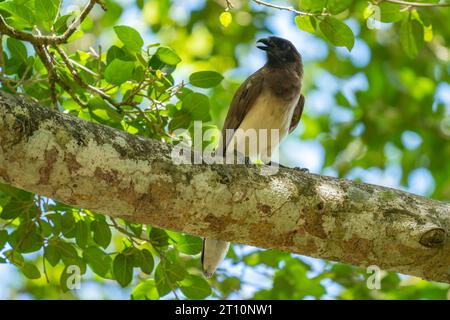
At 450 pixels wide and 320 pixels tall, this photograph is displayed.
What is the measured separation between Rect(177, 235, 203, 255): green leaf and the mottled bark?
762 mm

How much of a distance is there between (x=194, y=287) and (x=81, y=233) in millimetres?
702

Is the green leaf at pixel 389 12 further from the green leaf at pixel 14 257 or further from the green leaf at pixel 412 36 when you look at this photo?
the green leaf at pixel 14 257

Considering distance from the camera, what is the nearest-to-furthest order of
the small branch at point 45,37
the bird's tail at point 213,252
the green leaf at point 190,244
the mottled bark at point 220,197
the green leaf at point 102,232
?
the mottled bark at point 220,197 → the small branch at point 45,37 → the green leaf at point 102,232 → the green leaf at point 190,244 → the bird's tail at point 213,252

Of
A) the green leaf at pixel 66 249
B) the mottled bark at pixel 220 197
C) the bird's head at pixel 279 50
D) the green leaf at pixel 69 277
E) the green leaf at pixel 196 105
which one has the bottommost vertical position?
the green leaf at pixel 69 277

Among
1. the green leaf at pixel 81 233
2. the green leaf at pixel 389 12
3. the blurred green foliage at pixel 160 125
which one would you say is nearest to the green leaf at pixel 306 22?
the blurred green foliage at pixel 160 125

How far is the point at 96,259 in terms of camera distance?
365 centimetres

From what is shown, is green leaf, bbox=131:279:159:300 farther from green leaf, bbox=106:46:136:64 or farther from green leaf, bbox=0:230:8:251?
green leaf, bbox=106:46:136:64

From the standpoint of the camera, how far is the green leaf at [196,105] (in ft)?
12.3

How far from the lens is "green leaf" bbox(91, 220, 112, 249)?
3.63 meters

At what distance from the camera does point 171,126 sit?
3789 mm

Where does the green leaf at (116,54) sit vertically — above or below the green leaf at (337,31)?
below

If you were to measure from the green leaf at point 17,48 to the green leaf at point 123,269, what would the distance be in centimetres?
124
